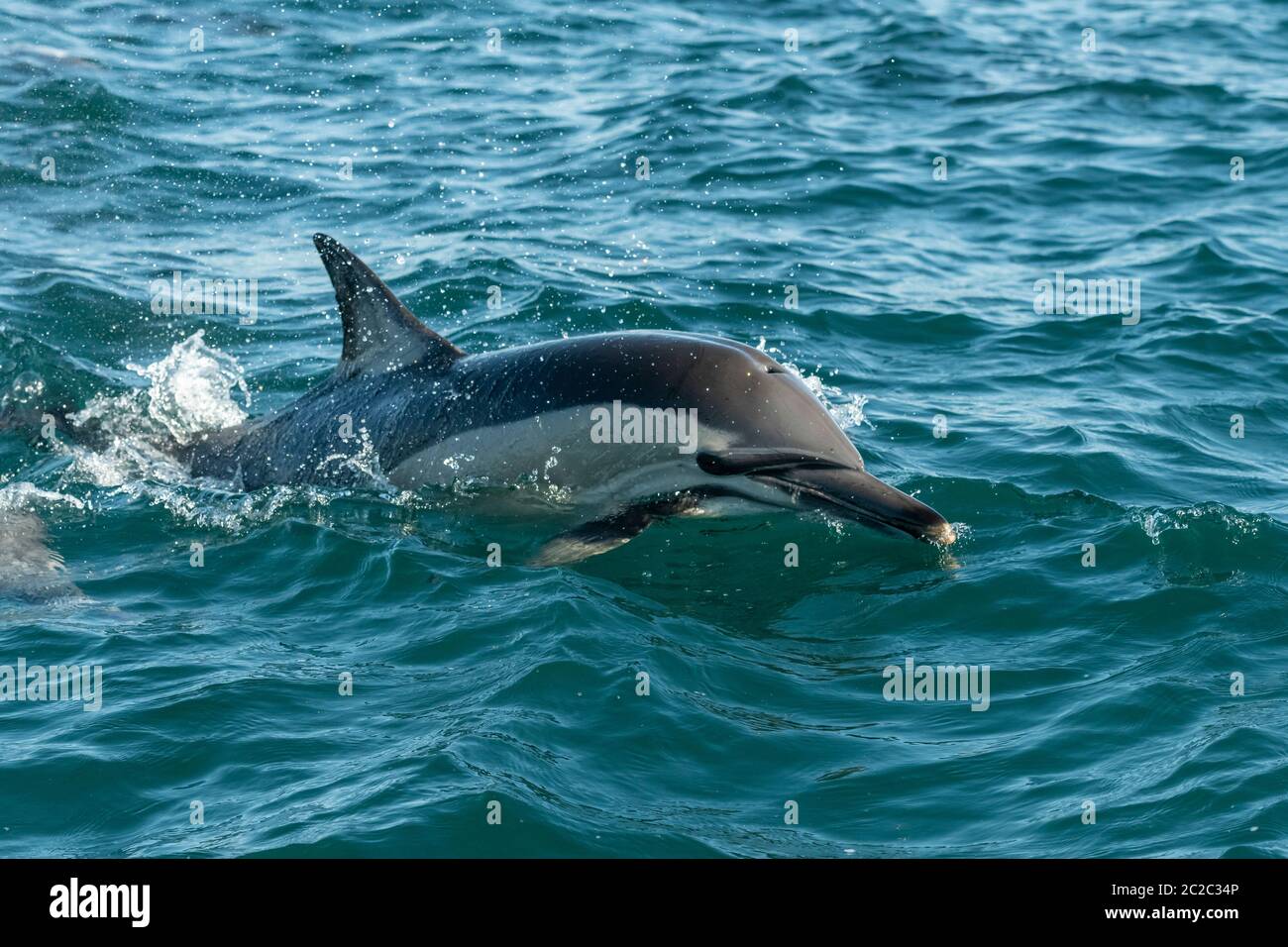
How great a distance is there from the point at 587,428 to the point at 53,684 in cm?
343

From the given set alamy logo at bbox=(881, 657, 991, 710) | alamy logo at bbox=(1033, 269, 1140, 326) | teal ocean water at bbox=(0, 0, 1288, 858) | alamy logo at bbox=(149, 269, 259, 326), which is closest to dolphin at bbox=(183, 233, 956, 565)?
teal ocean water at bbox=(0, 0, 1288, 858)

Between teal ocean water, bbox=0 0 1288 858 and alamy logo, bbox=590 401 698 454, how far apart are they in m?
0.64

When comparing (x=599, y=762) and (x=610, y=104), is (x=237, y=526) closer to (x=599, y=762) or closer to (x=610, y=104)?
(x=599, y=762)

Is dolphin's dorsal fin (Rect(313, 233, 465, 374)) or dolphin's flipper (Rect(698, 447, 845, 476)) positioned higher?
dolphin's dorsal fin (Rect(313, 233, 465, 374))

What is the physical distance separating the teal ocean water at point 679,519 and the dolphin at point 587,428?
0.96 ft

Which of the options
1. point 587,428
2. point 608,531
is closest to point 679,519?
point 608,531

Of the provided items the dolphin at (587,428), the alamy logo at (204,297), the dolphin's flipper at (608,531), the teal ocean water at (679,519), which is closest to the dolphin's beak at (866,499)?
the dolphin at (587,428)

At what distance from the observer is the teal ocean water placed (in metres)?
7.45
